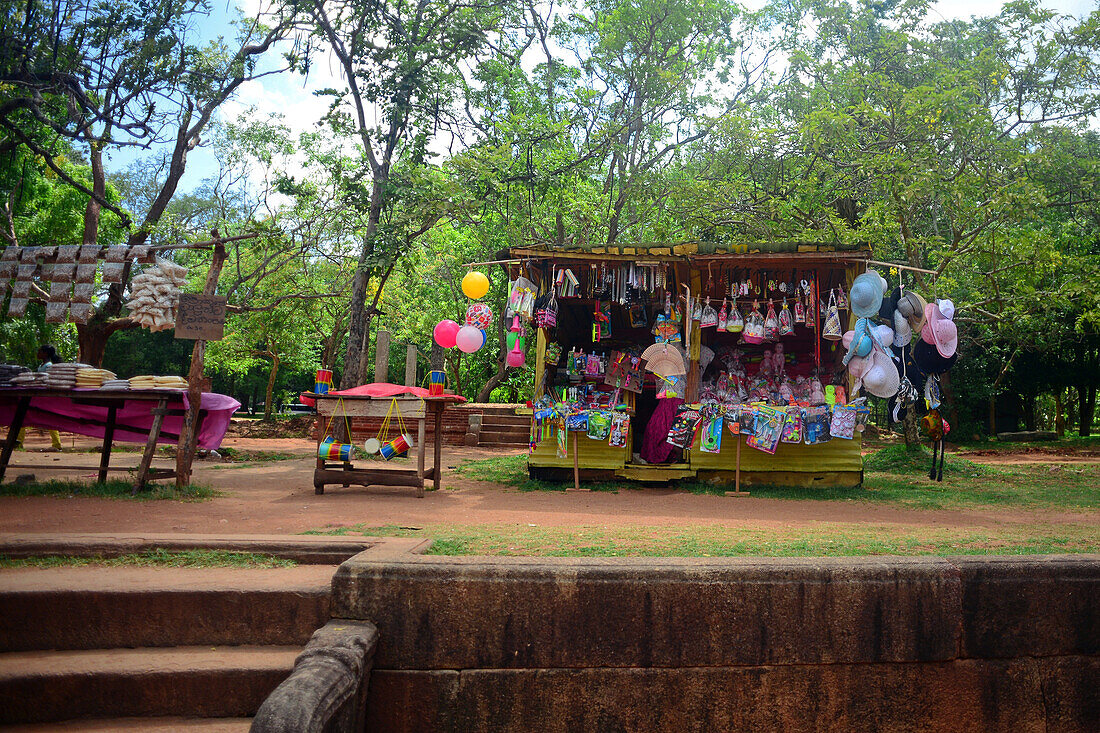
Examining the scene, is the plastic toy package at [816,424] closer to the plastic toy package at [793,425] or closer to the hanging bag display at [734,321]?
the plastic toy package at [793,425]

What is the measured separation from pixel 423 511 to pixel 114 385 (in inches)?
137

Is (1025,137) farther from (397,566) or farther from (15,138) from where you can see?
(15,138)

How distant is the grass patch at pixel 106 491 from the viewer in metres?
6.94

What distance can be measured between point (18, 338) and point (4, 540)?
1455 cm

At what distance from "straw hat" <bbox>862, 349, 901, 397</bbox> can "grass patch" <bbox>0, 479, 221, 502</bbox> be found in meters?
7.55

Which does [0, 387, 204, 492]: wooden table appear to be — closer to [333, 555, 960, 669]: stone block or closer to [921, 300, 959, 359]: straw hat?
[333, 555, 960, 669]: stone block

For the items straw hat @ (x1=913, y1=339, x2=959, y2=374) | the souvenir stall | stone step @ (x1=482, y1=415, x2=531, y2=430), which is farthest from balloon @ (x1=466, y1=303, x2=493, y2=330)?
stone step @ (x1=482, y1=415, x2=531, y2=430)

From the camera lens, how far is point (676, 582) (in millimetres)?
3561

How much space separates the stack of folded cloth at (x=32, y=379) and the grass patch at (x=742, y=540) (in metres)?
3.96

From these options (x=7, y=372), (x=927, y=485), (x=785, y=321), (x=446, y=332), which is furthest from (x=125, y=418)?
(x=927, y=485)

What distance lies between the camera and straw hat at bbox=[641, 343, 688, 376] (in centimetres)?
891

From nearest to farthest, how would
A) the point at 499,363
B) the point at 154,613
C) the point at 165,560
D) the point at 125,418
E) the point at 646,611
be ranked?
the point at 154,613 < the point at 646,611 < the point at 165,560 < the point at 125,418 < the point at 499,363

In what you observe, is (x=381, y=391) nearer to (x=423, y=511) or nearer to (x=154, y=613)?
(x=423, y=511)

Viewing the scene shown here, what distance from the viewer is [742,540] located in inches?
196
